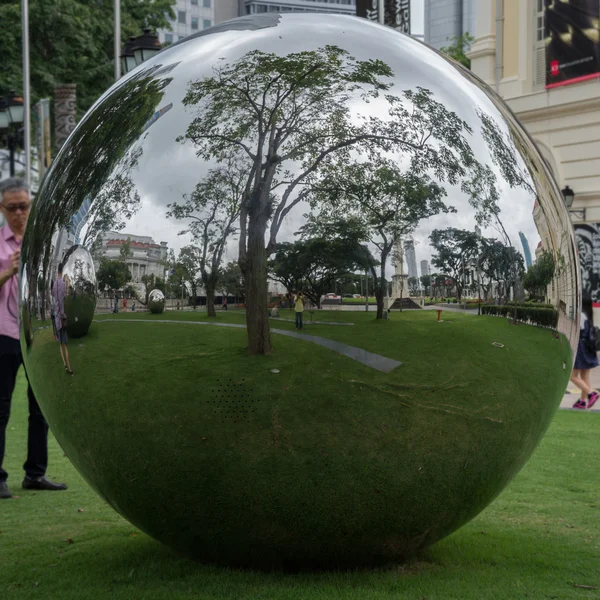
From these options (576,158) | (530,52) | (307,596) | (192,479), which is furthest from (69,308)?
(530,52)

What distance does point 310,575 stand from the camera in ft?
13.9

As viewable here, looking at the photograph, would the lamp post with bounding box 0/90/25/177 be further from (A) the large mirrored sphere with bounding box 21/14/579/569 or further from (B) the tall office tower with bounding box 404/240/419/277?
(B) the tall office tower with bounding box 404/240/419/277

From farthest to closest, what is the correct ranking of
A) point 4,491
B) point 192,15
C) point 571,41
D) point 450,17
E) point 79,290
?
point 450,17, point 192,15, point 571,41, point 4,491, point 79,290

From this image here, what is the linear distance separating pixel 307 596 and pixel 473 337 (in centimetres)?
135

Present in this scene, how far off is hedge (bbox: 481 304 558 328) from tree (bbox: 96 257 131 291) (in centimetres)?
161

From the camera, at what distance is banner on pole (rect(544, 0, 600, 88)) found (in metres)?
22.2

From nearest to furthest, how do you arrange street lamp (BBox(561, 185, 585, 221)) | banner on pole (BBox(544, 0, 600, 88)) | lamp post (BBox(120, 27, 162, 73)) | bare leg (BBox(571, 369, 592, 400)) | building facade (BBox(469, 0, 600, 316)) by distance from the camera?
1. bare leg (BBox(571, 369, 592, 400))
2. lamp post (BBox(120, 27, 162, 73))
3. street lamp (BBox(561, 185, 585, 221))
4. banner on pole (BBox(544, 0, 600, 88))
5. building facade (BBox(469, 0, 600, 316))

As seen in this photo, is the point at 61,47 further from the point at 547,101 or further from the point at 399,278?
the point at 399,278

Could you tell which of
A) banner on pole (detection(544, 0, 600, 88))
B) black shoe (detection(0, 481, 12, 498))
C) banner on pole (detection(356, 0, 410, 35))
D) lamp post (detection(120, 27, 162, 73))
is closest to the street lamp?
banner on pole (detection(544, 0, 600, 88))

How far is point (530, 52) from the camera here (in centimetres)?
2458

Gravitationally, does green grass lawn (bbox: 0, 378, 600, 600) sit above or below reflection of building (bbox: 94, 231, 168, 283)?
below

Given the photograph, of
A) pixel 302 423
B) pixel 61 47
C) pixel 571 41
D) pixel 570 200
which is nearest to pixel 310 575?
pixel 302 423

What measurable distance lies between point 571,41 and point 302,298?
21.0 meters

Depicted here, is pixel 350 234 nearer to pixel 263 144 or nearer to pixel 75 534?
pixel 263 144
